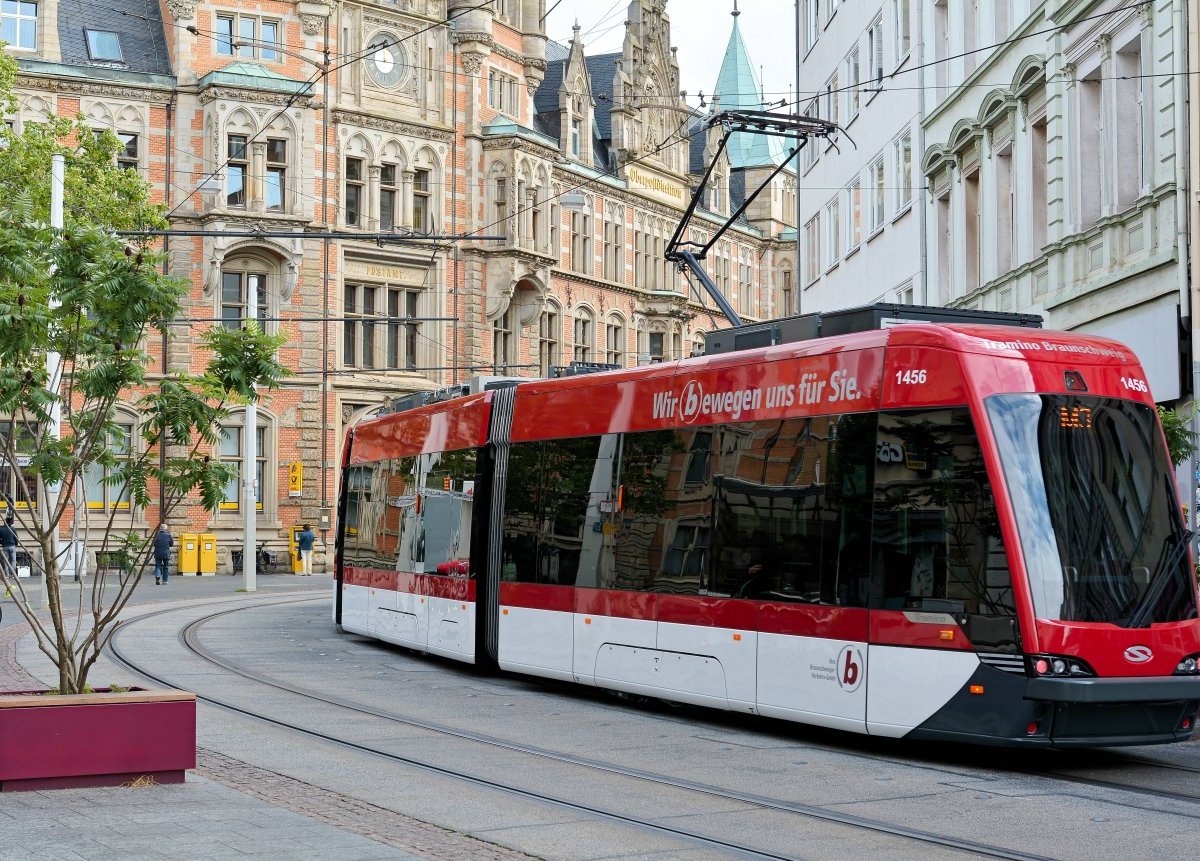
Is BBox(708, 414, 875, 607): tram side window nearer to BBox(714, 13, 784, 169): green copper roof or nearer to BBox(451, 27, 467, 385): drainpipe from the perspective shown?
BBox(451, 27, 467, 385): drainpipe

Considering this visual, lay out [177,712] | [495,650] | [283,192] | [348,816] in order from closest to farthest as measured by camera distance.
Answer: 1. [348,816]
2. [177,712]
3. [495,650]
4. [283,192]

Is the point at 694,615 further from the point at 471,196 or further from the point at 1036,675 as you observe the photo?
the point at 471,196

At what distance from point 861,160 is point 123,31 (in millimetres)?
25008

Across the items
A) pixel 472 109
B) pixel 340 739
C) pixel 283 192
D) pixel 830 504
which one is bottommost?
pixel 340 739

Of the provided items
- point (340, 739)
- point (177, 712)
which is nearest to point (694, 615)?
point (340, 739)

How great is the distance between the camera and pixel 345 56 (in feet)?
168

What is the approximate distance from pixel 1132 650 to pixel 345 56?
4313 cm

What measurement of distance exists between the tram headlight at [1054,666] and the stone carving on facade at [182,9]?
4292 cm

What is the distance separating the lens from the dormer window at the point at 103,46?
49.9m

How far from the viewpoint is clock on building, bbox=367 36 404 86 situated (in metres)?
52.6

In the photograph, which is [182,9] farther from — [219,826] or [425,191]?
[219,826]

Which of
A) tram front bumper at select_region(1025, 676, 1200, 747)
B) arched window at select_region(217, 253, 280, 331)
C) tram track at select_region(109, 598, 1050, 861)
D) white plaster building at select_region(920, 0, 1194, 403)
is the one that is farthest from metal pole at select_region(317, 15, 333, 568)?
tram front bumper at select_region(1025, 676, 1200, 747)

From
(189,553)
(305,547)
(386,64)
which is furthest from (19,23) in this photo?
(305,547)

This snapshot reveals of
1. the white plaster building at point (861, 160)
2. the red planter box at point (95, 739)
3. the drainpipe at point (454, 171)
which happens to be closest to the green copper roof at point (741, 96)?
the drainpipe at point (454, 171)
